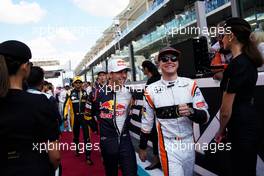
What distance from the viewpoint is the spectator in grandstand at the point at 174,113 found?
2.77 meters

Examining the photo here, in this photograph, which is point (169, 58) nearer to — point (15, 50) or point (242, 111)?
point (242, 111)

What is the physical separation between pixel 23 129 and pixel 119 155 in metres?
1.90

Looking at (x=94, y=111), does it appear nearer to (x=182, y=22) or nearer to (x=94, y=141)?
(x=94, y=141)

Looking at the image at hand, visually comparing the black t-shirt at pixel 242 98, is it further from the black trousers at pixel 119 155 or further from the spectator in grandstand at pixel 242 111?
the black trousers at pixel 119 155

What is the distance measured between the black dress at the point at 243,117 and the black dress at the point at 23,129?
1.38m

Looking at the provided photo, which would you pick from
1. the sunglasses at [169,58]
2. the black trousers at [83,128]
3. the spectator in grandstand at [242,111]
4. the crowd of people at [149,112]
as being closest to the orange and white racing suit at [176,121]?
the crowd of people at [149,112]

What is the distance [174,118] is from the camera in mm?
2812

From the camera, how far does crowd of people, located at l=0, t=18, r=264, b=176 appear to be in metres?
1.92

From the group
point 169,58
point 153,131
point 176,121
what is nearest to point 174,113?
point 176,121

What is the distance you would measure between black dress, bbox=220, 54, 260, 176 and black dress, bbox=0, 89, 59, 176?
1.38m

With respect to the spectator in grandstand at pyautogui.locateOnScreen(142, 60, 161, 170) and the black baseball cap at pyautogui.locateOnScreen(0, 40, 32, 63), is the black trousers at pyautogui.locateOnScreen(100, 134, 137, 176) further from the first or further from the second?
the spectator in grandstand at pyautogui.locateOnScreen(142, 60, 161, 170)

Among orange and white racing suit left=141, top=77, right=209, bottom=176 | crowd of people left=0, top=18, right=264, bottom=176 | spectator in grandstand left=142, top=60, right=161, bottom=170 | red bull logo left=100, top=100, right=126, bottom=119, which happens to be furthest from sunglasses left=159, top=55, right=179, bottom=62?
spectator in grandstand left=142, top=60, right=161, bottom=170

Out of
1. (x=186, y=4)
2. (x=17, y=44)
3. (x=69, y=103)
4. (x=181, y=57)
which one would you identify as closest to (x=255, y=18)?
(x=181, y=57)

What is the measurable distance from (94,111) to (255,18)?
500cm
